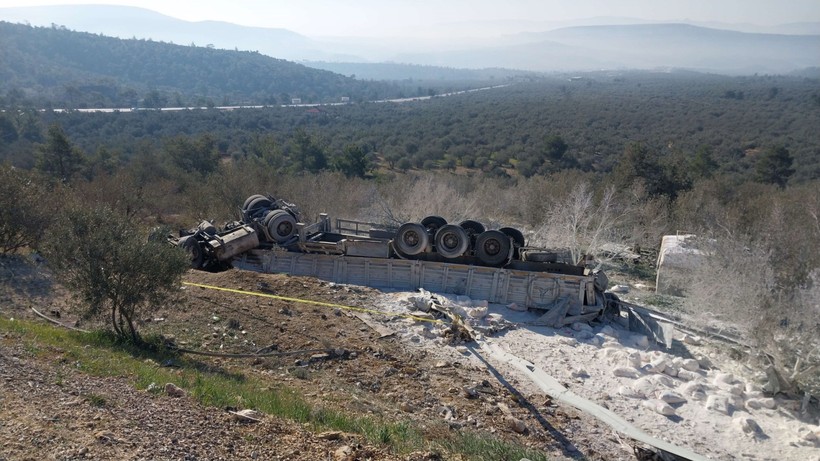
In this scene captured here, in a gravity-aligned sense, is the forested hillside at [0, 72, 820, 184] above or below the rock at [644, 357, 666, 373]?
above

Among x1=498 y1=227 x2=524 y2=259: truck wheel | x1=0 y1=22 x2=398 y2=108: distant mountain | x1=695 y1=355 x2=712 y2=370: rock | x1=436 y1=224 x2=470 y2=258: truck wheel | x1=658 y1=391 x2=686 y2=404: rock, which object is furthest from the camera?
x1=0 y1=22 x2=398 y2=108: distant mountain

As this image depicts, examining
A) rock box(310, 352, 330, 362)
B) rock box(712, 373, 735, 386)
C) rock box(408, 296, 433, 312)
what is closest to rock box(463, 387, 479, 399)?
rock box(310, 352, 330, 362)

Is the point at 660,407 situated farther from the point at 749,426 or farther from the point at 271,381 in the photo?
the point at 271,381

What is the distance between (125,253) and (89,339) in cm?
193

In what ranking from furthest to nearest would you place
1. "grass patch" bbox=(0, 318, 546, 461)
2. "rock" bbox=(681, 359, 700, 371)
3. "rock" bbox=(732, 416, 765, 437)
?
"rock" bbox=(681, 359, 700, 371) < "rock" bbox=(732, 416, 765, 437) < "grass patch" bbox=(0, 318, 546, 461)

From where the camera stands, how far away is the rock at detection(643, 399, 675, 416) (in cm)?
985

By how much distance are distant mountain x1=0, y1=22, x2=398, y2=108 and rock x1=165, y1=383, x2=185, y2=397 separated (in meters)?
67.4

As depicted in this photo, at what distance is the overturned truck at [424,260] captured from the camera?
46.4 feet

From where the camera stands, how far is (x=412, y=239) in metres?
15.8

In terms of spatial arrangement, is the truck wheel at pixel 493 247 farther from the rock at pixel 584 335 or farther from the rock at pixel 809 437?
the rock at pixel 809 437

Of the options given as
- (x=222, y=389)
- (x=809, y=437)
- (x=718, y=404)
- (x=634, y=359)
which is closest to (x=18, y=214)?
(x=222, y=389)

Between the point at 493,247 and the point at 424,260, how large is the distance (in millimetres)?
1973

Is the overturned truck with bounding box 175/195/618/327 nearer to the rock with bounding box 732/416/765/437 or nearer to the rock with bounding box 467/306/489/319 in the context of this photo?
the rock with bounding box 467/306/489/319

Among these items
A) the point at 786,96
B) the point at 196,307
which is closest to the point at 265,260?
the point at 196,307
